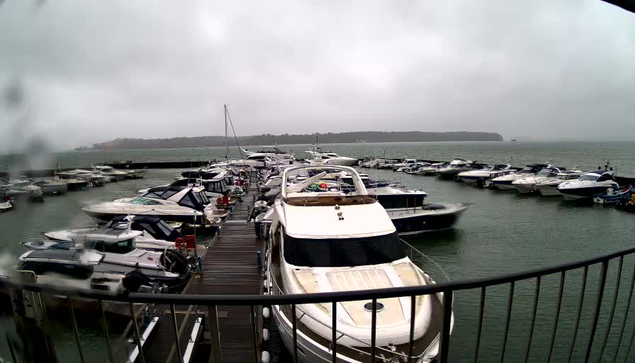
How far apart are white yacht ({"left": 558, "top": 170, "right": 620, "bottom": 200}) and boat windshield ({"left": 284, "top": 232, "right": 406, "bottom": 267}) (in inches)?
1139

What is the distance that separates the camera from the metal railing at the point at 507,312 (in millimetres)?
1848

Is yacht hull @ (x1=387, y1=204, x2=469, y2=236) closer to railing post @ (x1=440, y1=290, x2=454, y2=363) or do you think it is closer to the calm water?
the calm water

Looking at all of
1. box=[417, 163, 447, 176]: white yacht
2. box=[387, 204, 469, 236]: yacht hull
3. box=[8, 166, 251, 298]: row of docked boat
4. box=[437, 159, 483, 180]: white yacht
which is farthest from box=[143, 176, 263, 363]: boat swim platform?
box=[417, 163, 447, 176]: white yacht

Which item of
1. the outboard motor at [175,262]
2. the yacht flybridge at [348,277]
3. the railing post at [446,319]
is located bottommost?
the outboard motor at [175,262]

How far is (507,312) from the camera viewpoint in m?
2.24

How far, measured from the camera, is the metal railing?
72.7 inches

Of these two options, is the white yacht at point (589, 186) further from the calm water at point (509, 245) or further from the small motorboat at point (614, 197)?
the calm water at point (509, 245)

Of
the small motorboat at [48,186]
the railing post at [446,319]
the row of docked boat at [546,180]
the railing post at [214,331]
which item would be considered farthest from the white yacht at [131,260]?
the row of docked boat at [546,180]

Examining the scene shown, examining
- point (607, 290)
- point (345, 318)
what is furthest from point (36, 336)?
point (607, 290)

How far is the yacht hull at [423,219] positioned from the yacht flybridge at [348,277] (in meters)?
9.86

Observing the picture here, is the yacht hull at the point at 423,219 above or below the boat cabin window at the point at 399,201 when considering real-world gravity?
below

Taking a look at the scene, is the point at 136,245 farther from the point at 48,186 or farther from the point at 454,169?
the point at 454,169

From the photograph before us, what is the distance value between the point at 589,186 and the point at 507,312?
33802 mm

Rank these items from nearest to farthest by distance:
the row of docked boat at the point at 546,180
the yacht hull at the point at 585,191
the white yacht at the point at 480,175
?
the yacht hull at the point at 585,191, the row of docked boat at the point at 546,180, the white yacht at the point at 480,175
